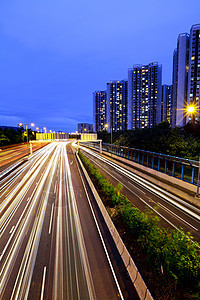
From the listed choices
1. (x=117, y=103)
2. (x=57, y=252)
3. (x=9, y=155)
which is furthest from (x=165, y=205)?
(x=117, y=103)

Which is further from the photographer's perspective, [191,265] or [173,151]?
[173,151]

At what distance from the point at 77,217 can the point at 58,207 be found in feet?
8.99

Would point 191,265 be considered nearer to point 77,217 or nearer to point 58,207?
point 77,217

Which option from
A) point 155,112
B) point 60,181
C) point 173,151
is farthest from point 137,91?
point 60,181

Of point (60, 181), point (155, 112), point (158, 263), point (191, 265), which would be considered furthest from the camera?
point (155, 112)

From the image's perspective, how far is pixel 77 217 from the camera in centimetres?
1261

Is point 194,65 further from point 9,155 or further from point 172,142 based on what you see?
point 9,155

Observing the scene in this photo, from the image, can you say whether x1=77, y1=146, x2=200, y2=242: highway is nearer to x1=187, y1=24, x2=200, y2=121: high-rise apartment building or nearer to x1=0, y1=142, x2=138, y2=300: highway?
x1=0, y1=142, x2=138, y2=300: highway

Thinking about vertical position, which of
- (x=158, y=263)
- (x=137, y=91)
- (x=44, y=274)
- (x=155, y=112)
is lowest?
(x=44, y=274)

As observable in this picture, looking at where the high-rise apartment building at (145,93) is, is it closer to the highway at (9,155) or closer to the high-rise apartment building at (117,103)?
the high-rise apartment building at (117,103)

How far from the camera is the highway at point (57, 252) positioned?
21.9 ft

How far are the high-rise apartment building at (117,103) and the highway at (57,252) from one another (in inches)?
6163

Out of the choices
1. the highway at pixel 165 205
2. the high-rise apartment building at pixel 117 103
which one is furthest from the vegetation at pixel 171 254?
the high-rise apartment building at pixel 117 103

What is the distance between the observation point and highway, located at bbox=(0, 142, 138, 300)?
6688 millimetres
